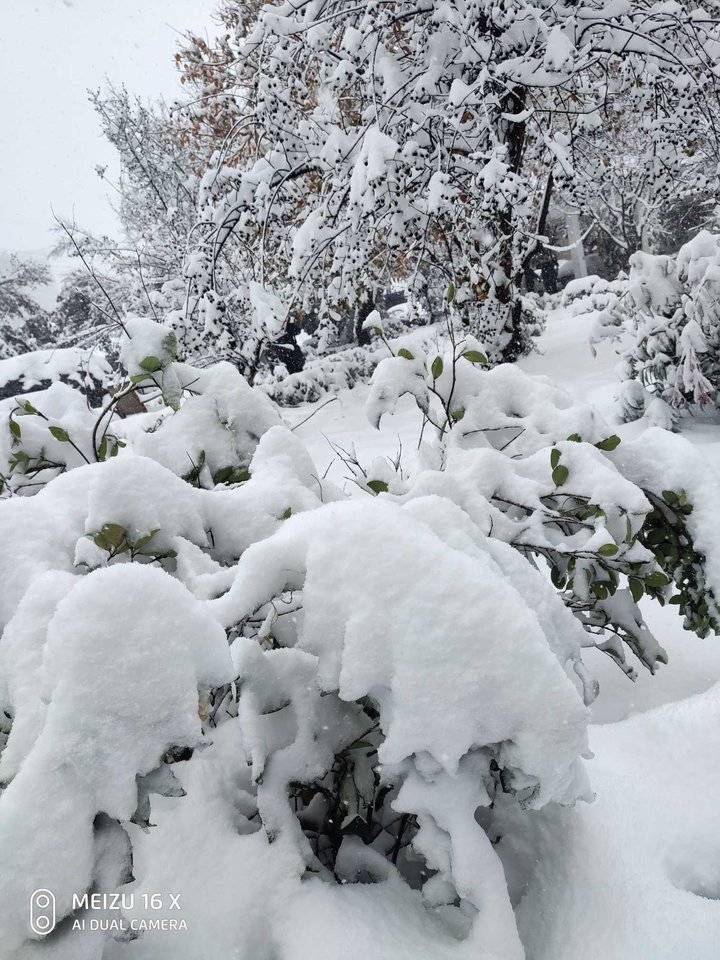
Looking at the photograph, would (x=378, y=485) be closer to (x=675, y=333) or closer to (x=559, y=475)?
(x=559, y=475)

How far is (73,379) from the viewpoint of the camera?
9805 mm

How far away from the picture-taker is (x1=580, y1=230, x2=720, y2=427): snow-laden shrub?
3.76 m

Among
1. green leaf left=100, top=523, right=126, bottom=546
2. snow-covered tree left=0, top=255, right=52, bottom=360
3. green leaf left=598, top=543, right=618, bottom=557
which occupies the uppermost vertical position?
snow-covered tree left=0, top=255, right=52, bottom=360

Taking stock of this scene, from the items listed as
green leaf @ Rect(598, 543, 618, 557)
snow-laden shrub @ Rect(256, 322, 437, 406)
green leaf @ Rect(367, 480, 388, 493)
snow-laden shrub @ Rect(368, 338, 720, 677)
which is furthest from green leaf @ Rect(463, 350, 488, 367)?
snow-laden shrub @ Rect(256, 322, 437, 406)

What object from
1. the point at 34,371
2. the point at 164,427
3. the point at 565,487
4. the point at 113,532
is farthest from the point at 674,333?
the point at 34,371

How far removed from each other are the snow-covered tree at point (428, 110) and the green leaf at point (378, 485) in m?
3.27

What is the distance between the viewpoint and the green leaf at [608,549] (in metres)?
0.93

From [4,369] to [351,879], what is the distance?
11.9 meters

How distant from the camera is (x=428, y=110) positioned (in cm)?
462

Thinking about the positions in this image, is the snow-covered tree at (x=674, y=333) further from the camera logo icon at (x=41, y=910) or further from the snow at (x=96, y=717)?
the camera logo icon at (x=41, y=910)

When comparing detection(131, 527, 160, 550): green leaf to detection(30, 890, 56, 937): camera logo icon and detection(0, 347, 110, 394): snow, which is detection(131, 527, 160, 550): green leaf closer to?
detection(30, 890, 56, 937): camera logo icon

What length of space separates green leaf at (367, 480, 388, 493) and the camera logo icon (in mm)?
821

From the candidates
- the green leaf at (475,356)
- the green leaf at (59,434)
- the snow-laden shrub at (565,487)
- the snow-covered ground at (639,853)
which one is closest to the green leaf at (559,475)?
the snow-laden shrub at (565,487)

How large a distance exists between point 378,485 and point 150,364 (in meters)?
0.61
